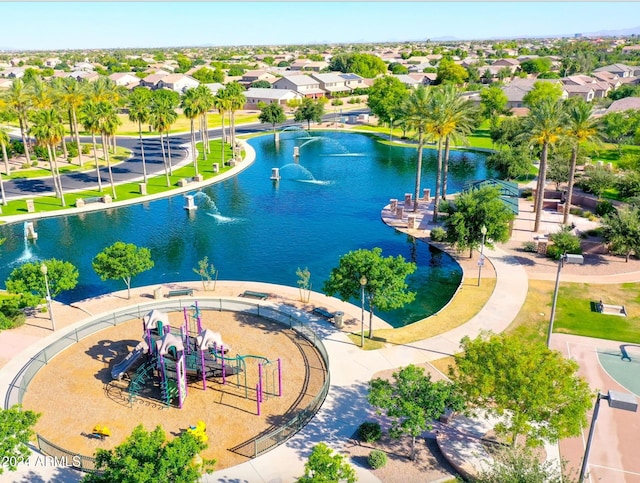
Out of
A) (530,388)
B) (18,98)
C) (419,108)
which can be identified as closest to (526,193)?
(419,108)

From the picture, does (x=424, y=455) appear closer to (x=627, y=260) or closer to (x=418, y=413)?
(x=418, y=413)

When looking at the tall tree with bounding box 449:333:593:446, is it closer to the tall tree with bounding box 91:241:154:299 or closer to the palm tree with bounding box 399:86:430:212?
the tall tree with bounding box 91:241:154:299

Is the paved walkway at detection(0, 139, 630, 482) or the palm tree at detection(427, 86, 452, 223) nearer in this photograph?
the paved walkway at detection(0, 139, 630, 482)

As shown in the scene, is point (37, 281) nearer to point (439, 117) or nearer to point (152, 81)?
point (439, 117)

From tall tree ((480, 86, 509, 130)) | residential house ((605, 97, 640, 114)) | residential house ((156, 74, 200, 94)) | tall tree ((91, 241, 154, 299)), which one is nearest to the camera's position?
tall tree ((91, 241, 154, 299))

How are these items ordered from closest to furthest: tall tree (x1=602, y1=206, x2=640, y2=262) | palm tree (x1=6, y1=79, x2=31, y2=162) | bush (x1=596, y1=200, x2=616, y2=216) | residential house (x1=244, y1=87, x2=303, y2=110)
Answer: tall tree (x1=602, y1=206, x2=640, y2=262)
bush (x1=596, y1=200, x2=616, y2=216)
palm tree (x1=6, y1=79, x2=31, y2=162)
residential house (x1=244, y1=87, x2=303, y2=110)

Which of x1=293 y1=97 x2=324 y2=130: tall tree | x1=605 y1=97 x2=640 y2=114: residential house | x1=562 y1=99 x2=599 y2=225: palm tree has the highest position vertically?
x1=562 y1=99 x2=599 y2=225: palm tree

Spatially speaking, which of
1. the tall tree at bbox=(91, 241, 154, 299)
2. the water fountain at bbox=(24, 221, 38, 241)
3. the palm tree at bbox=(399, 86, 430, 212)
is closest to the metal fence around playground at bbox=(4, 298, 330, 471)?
the tall tree at bbox=(91, 241, 154, 299)
